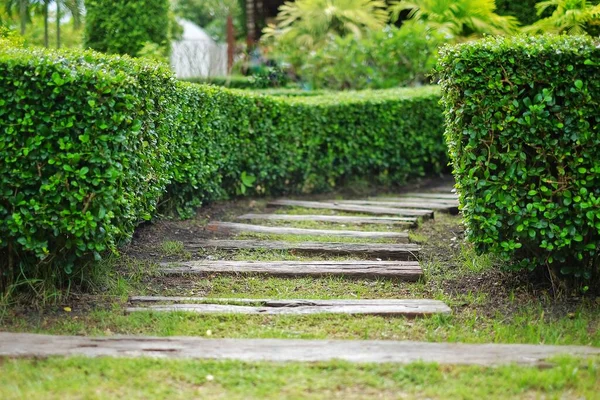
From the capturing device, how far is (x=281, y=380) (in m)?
3.70

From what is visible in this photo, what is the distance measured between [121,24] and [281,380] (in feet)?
28.7

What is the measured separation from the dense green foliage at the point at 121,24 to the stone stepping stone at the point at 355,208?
4063mm

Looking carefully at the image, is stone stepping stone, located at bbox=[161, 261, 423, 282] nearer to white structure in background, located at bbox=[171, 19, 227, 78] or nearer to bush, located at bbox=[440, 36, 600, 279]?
bush, located at bbox=[440, 36, 600, 279]

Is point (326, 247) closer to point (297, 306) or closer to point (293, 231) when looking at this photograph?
point (293, 231)

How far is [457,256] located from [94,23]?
760 centimetres

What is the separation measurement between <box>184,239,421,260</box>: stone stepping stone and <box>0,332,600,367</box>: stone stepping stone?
2.10 metres

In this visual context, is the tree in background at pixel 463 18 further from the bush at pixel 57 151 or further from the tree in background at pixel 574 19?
the bush at pixel 57 151

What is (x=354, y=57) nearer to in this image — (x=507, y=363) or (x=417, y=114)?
(x=417, y=114)

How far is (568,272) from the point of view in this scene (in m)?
5.07

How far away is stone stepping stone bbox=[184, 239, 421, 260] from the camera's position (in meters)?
6.29

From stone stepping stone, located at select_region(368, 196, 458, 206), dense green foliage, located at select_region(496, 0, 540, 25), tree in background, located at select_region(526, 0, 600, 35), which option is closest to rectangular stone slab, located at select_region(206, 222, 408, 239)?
stone stepping stone, located at select_region(368, 196, 458, 206)

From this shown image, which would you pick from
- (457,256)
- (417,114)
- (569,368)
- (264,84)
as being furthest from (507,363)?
(264,84)

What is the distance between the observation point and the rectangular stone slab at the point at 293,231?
6.97 m

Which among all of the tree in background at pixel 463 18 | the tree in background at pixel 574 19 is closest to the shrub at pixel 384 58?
the tree in background at pixel 463 18
